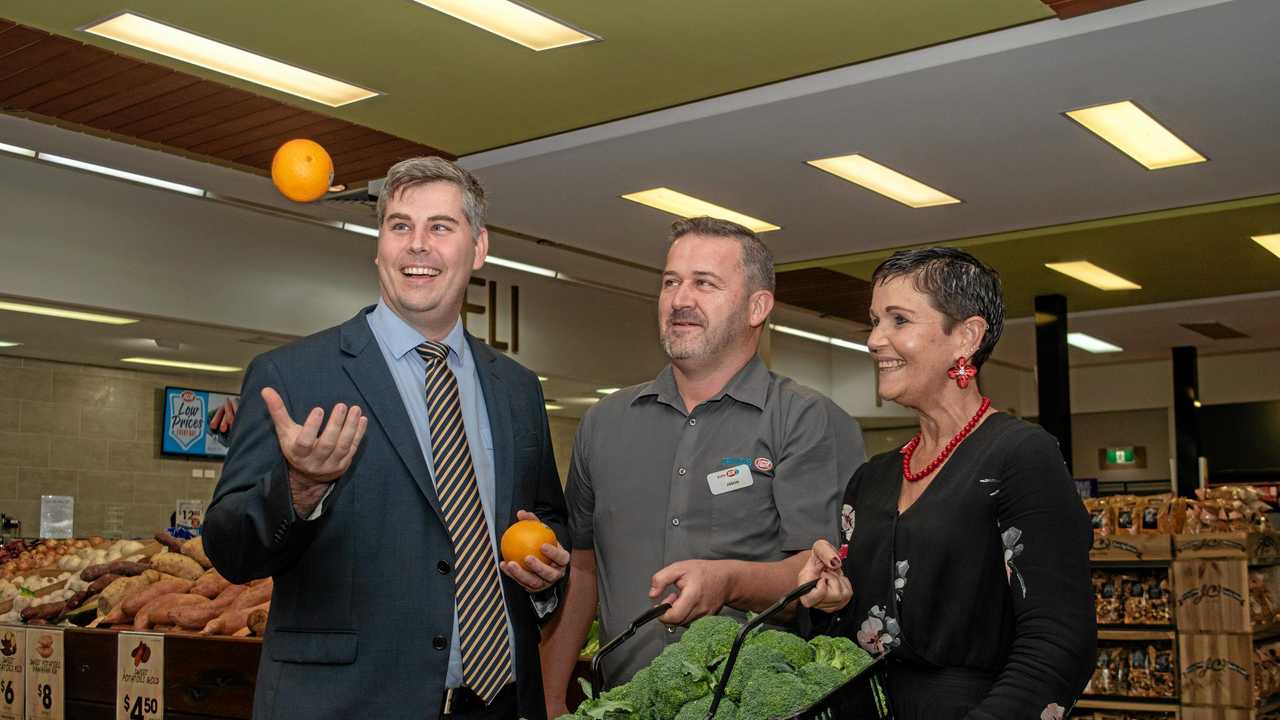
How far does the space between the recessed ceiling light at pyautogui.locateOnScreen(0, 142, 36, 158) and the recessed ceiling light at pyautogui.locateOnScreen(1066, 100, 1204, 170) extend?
587cm

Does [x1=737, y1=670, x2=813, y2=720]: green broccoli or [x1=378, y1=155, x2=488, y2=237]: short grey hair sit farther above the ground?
[x1=378, y1=155, x2=488, y2=237]: short grey hair

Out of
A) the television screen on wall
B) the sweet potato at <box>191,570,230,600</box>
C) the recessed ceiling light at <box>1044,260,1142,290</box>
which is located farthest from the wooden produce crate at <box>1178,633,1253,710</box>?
the television screen on wall

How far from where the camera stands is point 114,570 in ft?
16.0

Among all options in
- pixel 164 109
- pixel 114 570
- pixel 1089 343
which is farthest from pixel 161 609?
pixel 1089 343

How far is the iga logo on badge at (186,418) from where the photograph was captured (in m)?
11.3

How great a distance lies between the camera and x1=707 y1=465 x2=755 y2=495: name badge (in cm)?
234

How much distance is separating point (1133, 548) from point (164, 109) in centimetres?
532

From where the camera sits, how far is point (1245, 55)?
5520 millimetres

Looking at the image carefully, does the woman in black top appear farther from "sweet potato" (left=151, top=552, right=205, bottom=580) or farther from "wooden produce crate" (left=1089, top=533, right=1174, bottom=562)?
"wooden produce crate" (left=1089, top=533, right=1174, bottom=562)

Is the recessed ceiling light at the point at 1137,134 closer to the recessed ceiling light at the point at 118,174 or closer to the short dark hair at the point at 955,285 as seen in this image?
the short dark hair at the point at 955,285

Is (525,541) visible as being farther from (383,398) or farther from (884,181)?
(884,181)

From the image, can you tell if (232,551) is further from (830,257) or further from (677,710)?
(830,257)

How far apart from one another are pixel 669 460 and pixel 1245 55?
431 cm

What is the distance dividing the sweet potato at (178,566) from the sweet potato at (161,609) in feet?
1.98
